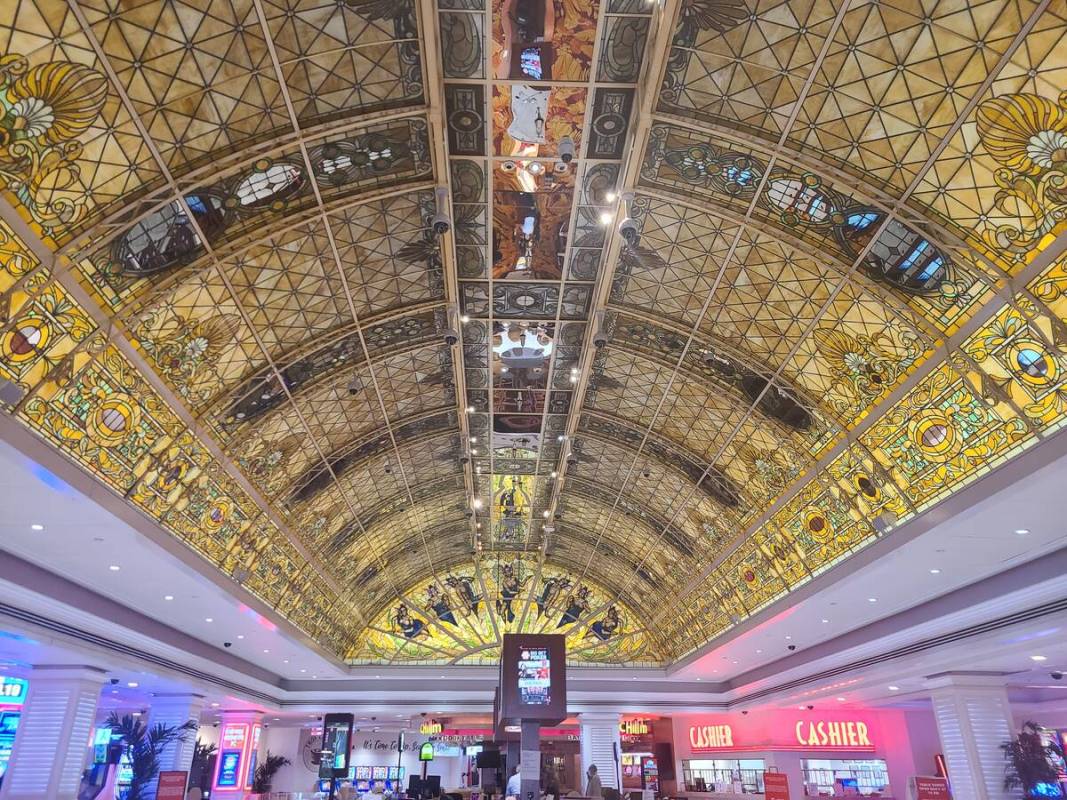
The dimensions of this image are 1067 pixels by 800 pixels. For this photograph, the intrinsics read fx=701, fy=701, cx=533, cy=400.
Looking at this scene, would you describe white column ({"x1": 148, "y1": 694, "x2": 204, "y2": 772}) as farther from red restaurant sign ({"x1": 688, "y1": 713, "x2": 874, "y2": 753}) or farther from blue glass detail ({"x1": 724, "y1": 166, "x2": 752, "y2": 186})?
blue glass detail ({"x1": 724, "y1": 166, "x2": 752, "y2": 186})

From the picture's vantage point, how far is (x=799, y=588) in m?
20.9

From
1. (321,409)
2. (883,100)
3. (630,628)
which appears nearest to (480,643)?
(630,628)

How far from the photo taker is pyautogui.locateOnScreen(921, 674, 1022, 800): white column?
66.6ft

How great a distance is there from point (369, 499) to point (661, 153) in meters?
19.6

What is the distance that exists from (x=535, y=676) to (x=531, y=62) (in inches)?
562

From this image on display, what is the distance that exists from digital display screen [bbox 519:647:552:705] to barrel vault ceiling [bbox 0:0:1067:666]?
853 cm

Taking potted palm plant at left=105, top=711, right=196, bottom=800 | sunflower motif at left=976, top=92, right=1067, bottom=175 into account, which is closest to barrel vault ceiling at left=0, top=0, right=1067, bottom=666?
sunflower motif at left=976, top=92, right=1067, bottom=175

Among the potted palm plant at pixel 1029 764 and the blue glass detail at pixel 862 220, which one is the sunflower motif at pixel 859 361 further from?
the potted palm plant at pixel 1029 764

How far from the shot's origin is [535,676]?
18.0 meters

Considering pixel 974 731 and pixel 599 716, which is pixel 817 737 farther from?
pixel 974 731

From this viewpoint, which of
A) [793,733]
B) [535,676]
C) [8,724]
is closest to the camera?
[535,676]

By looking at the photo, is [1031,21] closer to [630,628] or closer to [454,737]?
[630,628]

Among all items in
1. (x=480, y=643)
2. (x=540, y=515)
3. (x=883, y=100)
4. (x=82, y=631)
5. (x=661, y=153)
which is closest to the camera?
(x=883, y=100)

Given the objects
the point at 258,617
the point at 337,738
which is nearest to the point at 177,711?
the point at 337,738
